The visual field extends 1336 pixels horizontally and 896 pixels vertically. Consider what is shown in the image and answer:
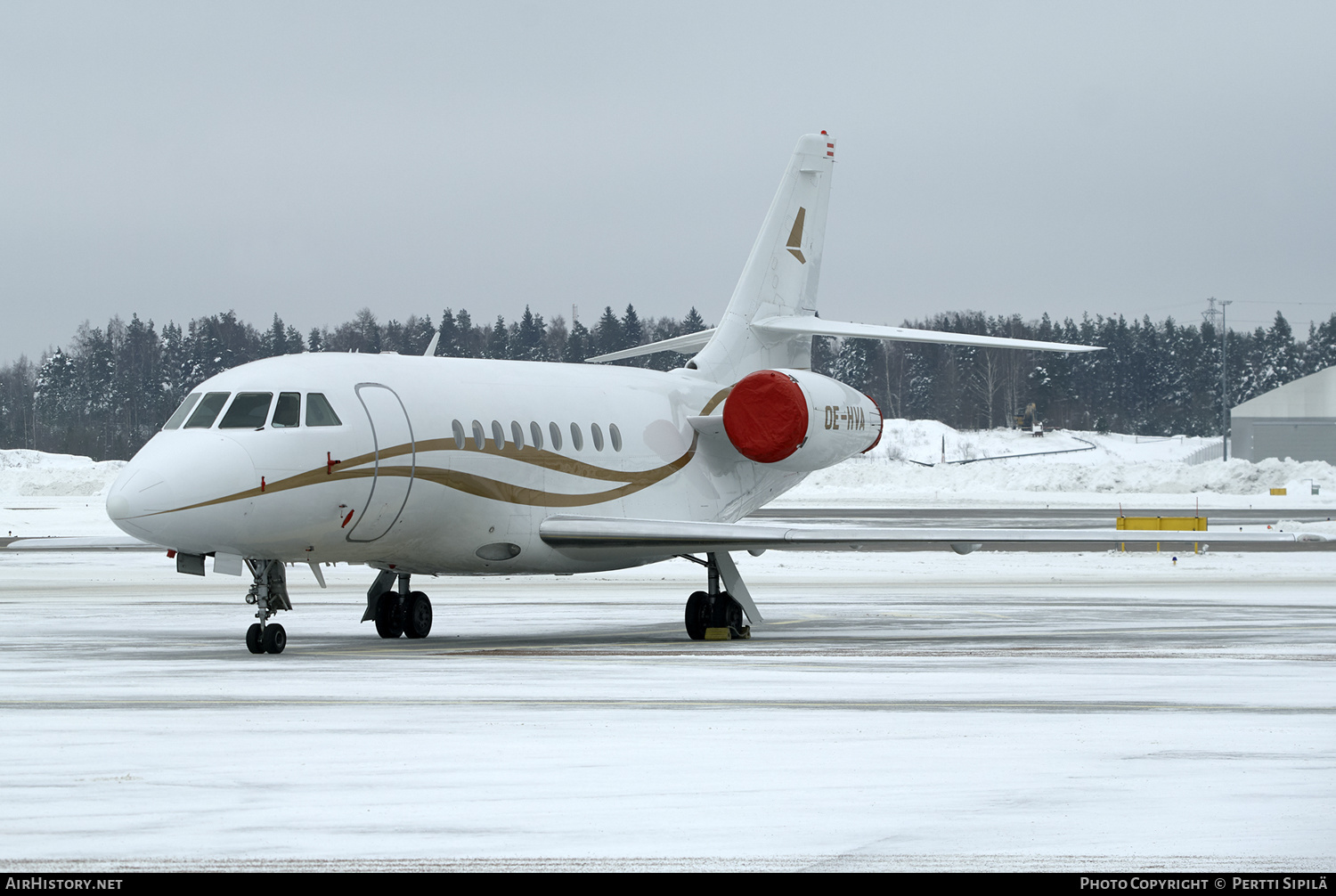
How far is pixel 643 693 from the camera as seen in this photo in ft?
43.0

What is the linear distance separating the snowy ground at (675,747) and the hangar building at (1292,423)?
88301mm

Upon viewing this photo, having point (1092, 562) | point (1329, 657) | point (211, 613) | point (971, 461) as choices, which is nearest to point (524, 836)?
point (1329, 657)

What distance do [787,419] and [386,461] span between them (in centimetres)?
714

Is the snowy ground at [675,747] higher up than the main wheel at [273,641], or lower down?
higher up

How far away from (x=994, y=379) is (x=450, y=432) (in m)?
150

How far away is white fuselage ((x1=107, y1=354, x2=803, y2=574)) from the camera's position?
1659cm

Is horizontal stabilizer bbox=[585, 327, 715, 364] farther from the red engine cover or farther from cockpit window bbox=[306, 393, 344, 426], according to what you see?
cockpit window bbox=[306, 393, 344, 426]

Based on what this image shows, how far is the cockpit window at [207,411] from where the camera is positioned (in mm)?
17219

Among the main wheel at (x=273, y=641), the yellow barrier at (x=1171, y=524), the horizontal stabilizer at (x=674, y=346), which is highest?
the horizontal stabilizer at (x=674, y=346)

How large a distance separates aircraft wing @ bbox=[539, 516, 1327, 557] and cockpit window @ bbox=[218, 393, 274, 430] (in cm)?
441

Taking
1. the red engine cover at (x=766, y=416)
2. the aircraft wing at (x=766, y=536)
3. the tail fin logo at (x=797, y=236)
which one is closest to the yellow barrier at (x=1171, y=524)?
the tail fin logo at (x=797, y=236)

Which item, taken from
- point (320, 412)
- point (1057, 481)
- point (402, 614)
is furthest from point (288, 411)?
point (1057, 481)

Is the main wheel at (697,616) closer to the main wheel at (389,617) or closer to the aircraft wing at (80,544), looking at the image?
the main wheel at (389,617)
